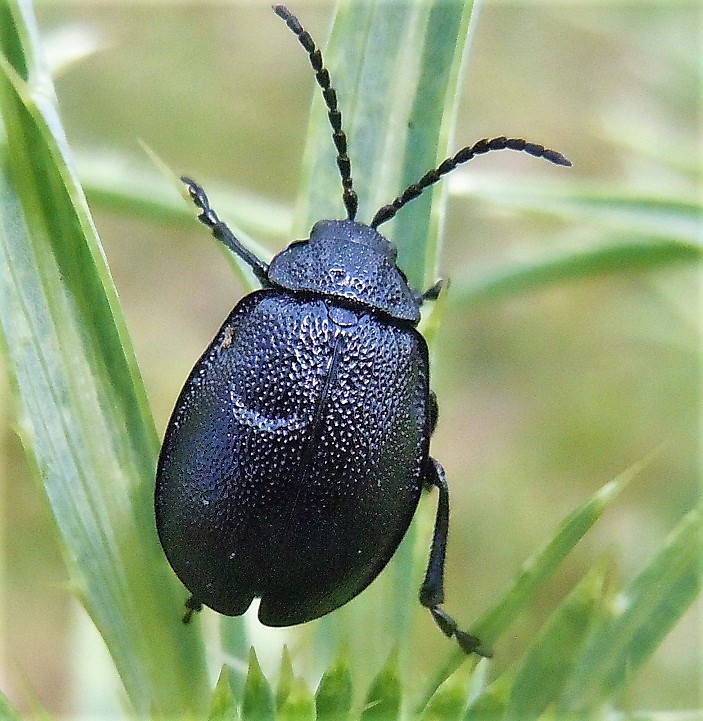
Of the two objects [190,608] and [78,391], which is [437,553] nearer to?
[190,608]

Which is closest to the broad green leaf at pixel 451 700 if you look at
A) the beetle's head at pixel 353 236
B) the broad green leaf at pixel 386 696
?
the broad green leaf at pixel 386 696

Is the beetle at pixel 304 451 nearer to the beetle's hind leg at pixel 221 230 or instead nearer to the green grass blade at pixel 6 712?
the beetle's hind leg at pixel 221 230

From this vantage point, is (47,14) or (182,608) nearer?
(182,608)

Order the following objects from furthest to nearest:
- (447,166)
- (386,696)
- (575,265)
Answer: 1. (575,265)
2. (447,166)
3. (386,696)

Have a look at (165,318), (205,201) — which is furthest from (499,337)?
(205,201)

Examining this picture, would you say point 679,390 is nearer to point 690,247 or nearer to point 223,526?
point 690,247

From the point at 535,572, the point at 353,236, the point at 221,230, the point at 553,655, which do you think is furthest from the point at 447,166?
Answer: the point at 553,655
